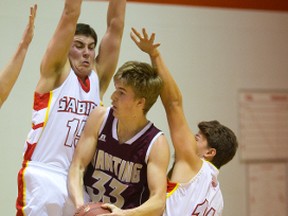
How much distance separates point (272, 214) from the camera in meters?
5.55

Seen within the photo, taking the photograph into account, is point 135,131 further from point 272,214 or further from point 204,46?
point 272,214

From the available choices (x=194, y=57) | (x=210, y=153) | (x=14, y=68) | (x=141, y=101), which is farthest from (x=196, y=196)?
(x=194, y=57)

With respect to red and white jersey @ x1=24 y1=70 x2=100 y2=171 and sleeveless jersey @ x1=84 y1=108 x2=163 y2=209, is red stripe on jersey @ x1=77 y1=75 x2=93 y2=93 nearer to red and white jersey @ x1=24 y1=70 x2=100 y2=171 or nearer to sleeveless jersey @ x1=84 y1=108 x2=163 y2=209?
red and white jersey @ x1=24 y1=70 x2=100 y2=171

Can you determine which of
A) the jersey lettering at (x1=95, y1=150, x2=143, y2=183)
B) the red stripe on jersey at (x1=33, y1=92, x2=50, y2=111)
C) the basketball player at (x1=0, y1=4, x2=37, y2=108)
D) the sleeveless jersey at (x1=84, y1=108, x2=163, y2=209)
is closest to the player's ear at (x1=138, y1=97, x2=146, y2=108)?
the sleeveless jersey at (x1=84, y1=108, x2=163, y2=209)

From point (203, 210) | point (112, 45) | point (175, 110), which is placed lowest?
point (203, 210)

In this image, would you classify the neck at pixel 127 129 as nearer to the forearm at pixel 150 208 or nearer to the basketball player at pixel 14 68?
the forearm at pixel 150 208

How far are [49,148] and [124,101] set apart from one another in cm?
51

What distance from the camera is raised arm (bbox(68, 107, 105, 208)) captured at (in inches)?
102

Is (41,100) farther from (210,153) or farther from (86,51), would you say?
(210,153)

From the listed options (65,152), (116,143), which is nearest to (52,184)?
(65,152)

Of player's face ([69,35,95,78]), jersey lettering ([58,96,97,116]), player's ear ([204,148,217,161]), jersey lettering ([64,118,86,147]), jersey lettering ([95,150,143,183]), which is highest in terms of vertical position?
player's face ([69,35,95,78])

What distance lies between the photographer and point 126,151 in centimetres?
259

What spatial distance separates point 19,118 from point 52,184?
1898 millimetres

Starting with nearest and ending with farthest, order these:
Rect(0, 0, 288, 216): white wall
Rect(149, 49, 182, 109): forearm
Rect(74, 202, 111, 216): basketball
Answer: Rect(74, 202, 111, 216): basketball → Rect(149, 49, 182, 109): forearm → Rect(0, 0, 288, 216): white wall
